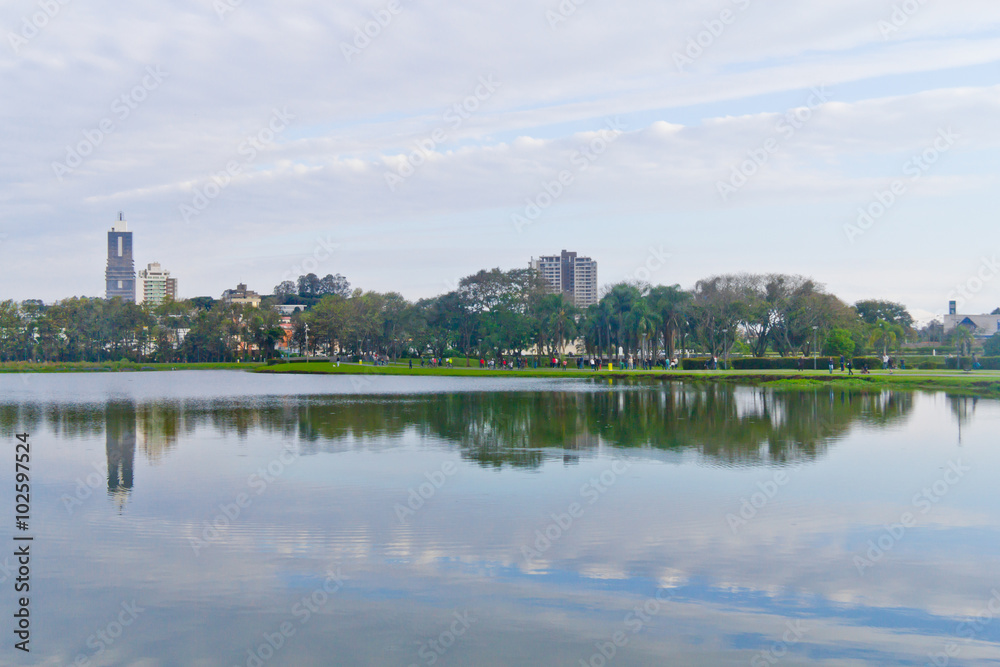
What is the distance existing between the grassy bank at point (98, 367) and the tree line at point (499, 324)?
19.2 ft

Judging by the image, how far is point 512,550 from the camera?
10820 mm

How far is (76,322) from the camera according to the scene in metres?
115

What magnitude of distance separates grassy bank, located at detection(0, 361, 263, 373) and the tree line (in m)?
5.85

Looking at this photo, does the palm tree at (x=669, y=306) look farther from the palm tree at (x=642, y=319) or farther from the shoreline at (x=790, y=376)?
the shoreline at (x=790, y=376)

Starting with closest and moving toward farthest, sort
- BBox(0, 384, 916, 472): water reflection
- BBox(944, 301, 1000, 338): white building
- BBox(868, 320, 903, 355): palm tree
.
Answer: BBox(0, 384, 916, 472): water reflection
BBox(868, 320, 903, 355): palm tree
BBox(944, 301, 1000, 338): white building

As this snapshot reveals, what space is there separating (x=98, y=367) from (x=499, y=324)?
186 ft

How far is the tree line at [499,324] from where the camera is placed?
268ft

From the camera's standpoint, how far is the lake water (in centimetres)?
793

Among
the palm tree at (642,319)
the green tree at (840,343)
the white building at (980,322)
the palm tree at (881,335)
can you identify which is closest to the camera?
the green tree at (840,343)

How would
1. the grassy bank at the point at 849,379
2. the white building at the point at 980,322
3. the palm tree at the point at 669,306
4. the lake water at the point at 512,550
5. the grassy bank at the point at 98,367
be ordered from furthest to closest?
the white building at the point at 980,322, the grassy bank at the point at 98,367, the palm tree at the point at 669,306, the grassy bank at the point at 849,379, the lake water at the point at 512,550

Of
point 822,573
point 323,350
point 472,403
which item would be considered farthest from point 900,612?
point 323,350

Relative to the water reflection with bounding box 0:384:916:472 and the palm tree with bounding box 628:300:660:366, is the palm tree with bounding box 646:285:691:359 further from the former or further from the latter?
the water reflection with bounding box 0:384:916:472

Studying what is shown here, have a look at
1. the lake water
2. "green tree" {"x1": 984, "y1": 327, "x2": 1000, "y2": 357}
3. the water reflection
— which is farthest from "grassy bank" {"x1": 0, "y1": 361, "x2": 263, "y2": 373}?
the lake water

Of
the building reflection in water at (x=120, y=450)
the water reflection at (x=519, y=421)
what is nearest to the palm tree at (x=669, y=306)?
the water reflection at (x=519, y=421)
